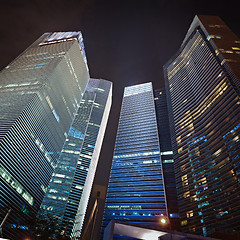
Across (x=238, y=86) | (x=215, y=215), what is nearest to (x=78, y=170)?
(x=215, y=215)

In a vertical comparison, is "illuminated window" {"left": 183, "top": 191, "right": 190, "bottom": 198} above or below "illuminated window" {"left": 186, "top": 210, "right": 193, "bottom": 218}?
above

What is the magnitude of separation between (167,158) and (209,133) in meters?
47.3

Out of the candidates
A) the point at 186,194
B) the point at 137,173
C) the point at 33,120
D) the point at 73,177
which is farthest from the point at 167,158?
the point at 33,120

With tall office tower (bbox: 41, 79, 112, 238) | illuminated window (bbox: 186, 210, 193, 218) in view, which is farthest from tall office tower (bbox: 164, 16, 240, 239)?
tall office tower (bbox: 41, 79, 112, 238)

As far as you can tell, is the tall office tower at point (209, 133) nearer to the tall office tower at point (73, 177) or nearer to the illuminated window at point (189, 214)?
the illuminated window at point (189, 214)

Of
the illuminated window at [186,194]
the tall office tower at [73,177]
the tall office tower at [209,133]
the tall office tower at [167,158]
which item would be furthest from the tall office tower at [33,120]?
the tall office tower at [209,133]

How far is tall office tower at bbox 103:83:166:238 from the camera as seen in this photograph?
108 meters

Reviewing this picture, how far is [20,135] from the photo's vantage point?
8562 centimetres

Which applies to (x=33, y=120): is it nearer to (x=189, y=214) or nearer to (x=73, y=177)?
(x=73, y=177)

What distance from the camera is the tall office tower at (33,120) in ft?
263

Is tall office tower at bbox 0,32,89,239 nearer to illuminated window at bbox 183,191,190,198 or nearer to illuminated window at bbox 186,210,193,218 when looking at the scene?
illuminated window at bbox 186,210,193,218

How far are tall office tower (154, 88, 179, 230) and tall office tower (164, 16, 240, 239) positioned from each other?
18577 mm

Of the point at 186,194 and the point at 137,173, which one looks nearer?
the point at 186,194

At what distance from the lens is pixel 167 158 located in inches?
5118
